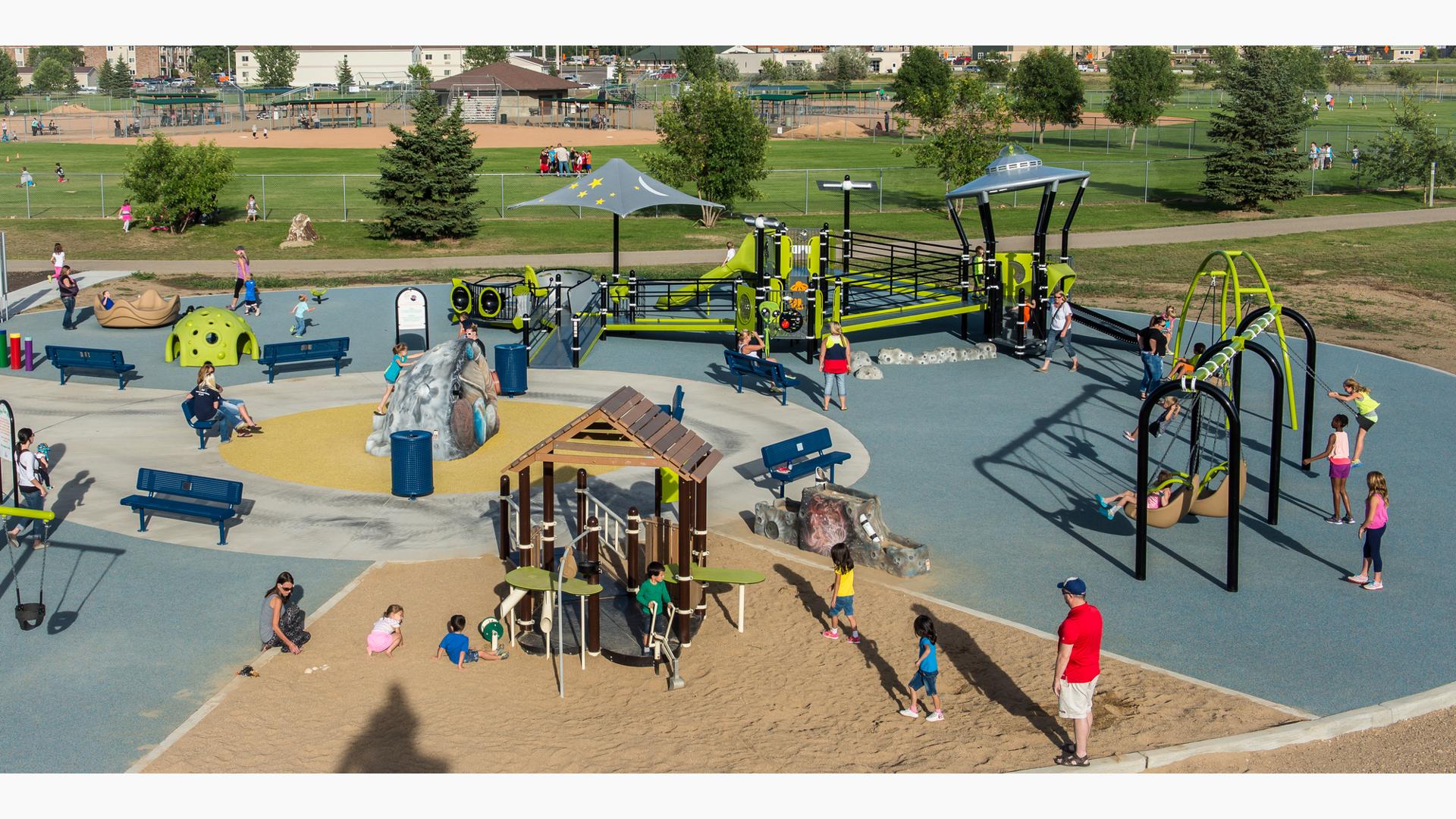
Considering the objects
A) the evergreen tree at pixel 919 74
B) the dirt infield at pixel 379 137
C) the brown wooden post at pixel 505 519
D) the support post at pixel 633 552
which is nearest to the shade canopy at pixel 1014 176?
the brown wooden post at pixel 505 519

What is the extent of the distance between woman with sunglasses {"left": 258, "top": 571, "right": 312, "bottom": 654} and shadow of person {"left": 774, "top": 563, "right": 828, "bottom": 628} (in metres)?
5.56

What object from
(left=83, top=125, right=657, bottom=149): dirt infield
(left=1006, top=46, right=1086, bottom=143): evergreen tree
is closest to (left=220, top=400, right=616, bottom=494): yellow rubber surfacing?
(left=1006, top=46, right=1086, bottom=143): evergreen tree

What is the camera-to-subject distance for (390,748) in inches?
471

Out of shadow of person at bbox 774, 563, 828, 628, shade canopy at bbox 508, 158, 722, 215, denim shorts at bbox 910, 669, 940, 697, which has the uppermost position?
shade canopy at bbox 508, 158, 722, 215

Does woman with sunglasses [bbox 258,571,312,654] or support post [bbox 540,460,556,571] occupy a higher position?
support post [bbox 540,460,556,571]

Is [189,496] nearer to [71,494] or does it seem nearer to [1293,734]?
[71,494]

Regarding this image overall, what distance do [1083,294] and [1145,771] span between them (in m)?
24.4

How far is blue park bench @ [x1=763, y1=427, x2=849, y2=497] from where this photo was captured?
1875 cm

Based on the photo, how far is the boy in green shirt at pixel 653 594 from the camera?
14.0 m

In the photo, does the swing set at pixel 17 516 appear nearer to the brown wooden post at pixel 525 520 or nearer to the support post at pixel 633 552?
the brown wooden post at pixel 525 520

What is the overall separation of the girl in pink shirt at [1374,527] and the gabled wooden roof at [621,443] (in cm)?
765

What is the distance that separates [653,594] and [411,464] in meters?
6.37

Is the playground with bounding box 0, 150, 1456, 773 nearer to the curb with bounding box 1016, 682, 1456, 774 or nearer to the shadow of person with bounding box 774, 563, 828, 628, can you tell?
the shadow of person with bounding box 774, 563, 828, 628

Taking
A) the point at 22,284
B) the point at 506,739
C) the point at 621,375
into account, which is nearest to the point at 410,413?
the point at 621,375
